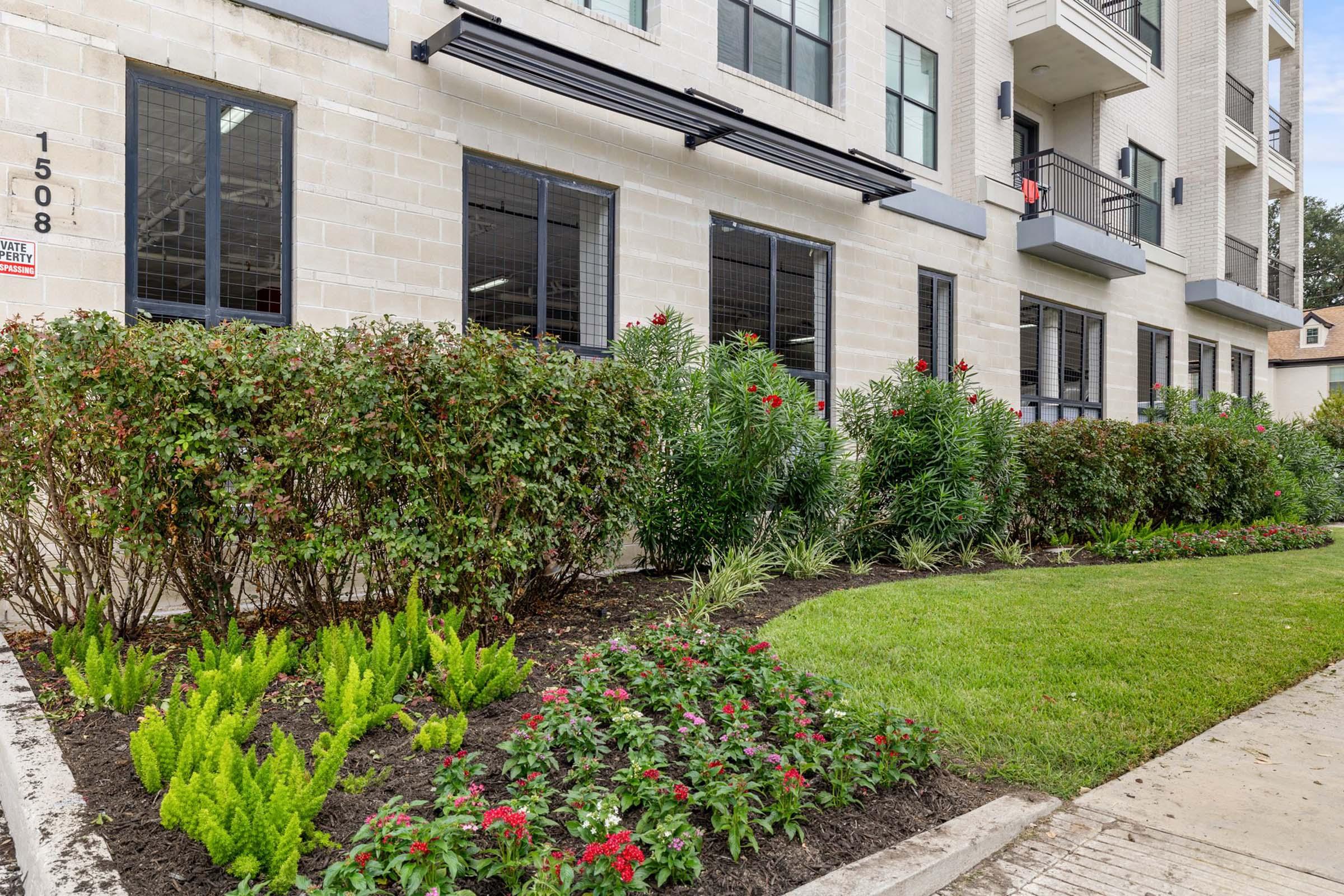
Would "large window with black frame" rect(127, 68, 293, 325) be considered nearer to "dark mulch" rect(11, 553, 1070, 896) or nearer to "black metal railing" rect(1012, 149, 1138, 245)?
"dark mulch" rect(11, 553, 1070, 896)

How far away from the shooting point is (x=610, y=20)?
334 inches

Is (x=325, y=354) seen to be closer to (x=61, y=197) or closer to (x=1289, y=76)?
(x=61, y=197)

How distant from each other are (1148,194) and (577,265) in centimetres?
1436

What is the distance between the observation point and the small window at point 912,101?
12430 mm

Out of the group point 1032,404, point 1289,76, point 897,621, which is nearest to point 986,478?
point 897,621

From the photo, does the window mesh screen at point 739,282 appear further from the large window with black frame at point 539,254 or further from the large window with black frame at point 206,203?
the large window with black frame at point 206,203

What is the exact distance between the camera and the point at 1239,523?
11.6 metres

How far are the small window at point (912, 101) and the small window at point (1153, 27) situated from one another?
6.58m

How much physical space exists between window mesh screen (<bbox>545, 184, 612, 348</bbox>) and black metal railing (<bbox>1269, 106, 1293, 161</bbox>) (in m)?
20.5

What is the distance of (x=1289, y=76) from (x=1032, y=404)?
49.0 ft

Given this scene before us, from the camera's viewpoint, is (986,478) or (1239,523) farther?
(1239,523)

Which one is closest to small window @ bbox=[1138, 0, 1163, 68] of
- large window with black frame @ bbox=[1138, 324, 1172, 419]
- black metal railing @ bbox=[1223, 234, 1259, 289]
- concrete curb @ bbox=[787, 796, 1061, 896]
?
black metal railing @ bbox=[1223, 234, 1259, 289]

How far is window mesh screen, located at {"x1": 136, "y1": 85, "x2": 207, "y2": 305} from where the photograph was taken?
6.00m

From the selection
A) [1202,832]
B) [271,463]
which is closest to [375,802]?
[271,463]
